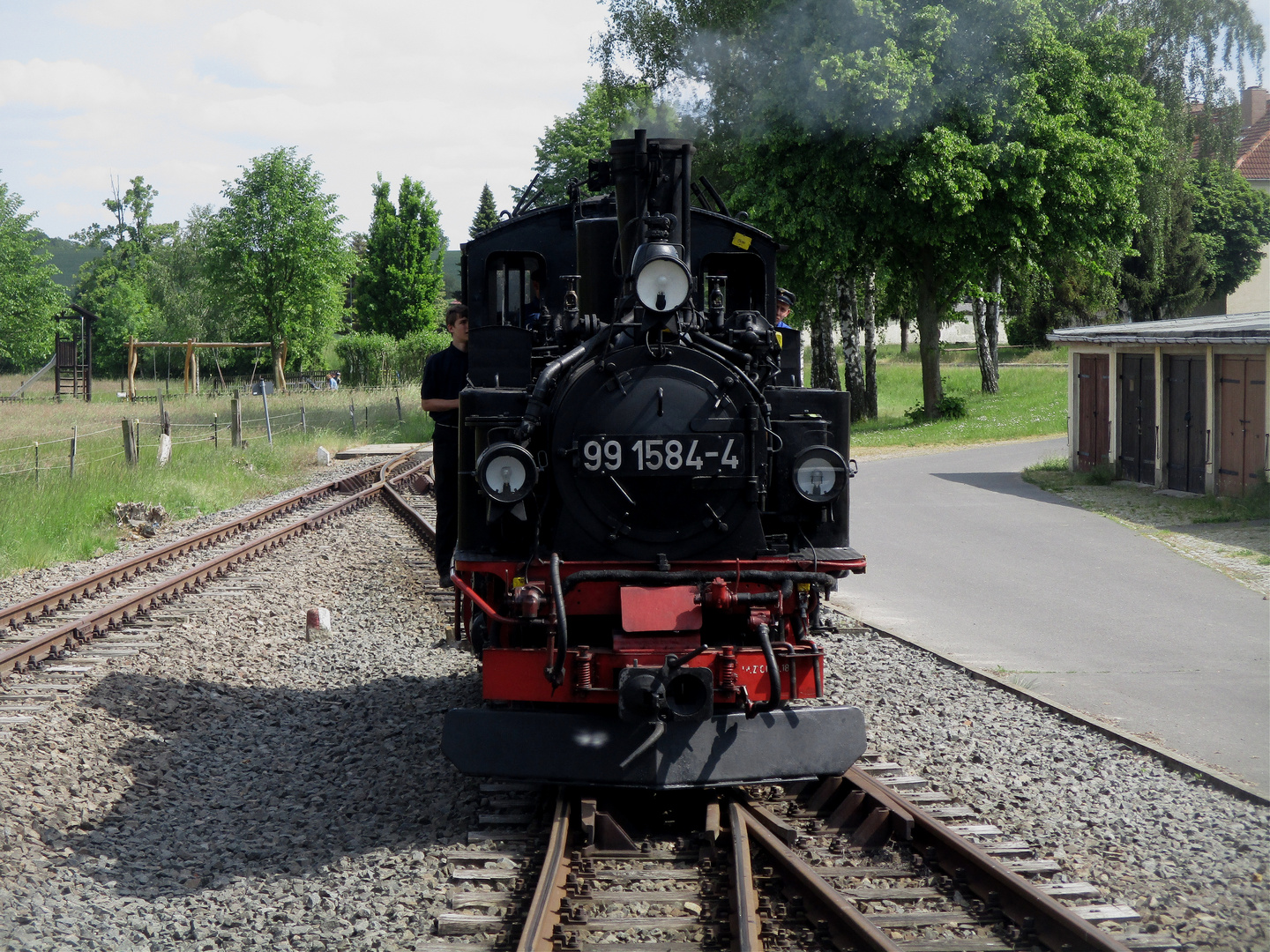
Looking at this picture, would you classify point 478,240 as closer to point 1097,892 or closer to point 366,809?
point 366,809

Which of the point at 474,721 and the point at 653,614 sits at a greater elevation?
the point at 653,614

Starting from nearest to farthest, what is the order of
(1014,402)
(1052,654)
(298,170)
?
1. (1052,654)
2. (1014,402)
3. (298,170)

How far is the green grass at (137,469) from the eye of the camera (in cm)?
1252

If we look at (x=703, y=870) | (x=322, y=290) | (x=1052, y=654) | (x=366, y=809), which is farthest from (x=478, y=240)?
(x=322, y=290)

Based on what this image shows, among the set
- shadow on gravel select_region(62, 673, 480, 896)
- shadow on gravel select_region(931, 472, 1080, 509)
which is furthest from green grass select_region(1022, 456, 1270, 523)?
shadow on gravel select_region(62, 673, 480, 896)

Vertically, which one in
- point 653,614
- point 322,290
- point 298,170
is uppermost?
point 298,170

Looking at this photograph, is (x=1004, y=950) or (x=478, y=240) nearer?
(x=1004, y=950)

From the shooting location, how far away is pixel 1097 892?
4.29 m

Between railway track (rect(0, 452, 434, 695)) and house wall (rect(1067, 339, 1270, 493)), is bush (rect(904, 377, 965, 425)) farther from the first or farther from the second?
railway track (rect(0, 452, 434, 695))

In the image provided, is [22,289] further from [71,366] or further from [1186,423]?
[1186,423]

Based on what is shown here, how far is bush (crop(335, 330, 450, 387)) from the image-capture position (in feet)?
160

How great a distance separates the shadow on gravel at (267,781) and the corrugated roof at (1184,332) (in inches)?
470

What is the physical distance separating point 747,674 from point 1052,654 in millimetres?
4340

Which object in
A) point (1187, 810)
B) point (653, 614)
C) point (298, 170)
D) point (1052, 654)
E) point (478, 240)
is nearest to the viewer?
point (653, 614)
